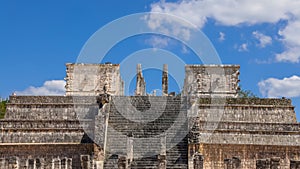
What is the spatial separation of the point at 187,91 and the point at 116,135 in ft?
40.6

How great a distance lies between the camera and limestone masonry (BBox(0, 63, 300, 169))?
2280 centimetres

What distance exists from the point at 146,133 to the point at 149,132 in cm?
16

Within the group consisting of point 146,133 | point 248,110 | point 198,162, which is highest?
point 248,110

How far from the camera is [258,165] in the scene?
17.4 m

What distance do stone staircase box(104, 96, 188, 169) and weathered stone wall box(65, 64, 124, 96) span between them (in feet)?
29.3

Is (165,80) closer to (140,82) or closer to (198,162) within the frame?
(140,82)

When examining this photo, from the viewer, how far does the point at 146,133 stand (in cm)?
2456

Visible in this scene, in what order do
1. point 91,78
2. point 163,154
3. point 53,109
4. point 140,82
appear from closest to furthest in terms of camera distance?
1. point 163,154
2. point 53,109
3. point 91,78
4. point 140,82

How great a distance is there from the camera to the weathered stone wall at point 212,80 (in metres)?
35.4

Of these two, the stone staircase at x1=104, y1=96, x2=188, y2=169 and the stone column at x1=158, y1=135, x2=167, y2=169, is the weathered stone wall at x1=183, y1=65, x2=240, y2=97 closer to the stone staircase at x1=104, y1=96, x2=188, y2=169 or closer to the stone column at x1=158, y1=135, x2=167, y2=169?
the stone staircase at x1=104, y1=96, x2=188, y2=169

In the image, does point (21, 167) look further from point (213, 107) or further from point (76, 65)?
point (76, 65)

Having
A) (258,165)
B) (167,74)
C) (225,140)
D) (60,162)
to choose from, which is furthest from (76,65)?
(258,165)

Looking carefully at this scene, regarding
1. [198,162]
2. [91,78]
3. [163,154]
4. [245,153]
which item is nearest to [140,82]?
[91,78]

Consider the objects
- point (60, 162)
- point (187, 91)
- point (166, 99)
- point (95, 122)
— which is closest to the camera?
point (60, 162)
